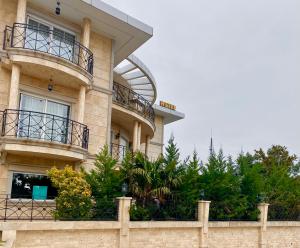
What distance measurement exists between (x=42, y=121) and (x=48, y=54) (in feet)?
8.14

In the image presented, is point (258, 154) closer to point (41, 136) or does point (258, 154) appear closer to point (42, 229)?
point (41, 136)

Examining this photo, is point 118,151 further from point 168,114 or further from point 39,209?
point 168,114

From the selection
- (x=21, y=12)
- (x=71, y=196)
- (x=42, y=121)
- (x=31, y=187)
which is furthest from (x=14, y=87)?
(x=71, y=196)

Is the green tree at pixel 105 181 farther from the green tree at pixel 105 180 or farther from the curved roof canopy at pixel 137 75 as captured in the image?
the curved roof canopy at pixel 137 75

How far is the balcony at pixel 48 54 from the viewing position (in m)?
12.7

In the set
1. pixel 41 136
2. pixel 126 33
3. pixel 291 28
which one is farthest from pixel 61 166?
pixel 291 28

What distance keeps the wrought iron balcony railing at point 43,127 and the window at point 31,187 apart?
1.55 meters

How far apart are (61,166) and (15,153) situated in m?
1.90

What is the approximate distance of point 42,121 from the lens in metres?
13.3

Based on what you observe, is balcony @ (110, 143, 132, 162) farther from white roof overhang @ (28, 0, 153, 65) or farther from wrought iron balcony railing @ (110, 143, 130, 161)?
white roof overhang @ (28, 0, 153, 65)

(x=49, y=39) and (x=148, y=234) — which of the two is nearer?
(x=148, y=234)

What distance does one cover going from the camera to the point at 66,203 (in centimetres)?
1088

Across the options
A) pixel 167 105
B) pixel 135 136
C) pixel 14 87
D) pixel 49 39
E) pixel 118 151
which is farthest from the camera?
pixel 167 105

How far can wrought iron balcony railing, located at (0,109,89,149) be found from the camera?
40.8ft
